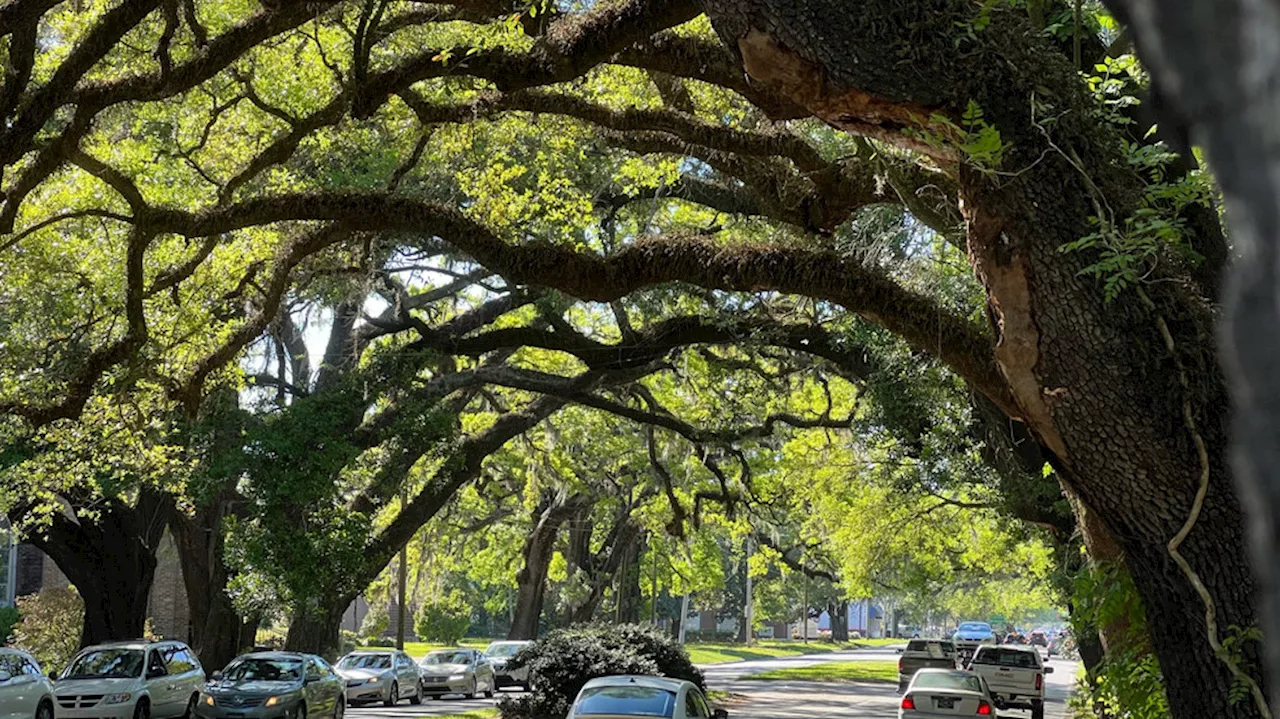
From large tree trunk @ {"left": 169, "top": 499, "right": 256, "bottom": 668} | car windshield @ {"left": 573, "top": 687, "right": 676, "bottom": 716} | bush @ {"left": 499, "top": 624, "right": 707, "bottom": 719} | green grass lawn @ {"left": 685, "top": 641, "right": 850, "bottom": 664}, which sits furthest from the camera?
green grass lawn @ {"left": 685, "top": 641, "right": 850, "bottom": 664}

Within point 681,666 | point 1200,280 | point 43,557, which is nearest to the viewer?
point 1200,280

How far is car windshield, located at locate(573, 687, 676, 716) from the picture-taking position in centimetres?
1459

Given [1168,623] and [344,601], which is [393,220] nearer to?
[1168,623]

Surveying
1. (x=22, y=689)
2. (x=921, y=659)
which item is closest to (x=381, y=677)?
(x=22, y=689)

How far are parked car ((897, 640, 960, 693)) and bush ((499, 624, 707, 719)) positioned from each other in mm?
13365

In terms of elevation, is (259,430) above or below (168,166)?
below

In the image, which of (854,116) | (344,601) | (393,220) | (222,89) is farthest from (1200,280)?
(344,601)

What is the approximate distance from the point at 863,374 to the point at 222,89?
1060 cm

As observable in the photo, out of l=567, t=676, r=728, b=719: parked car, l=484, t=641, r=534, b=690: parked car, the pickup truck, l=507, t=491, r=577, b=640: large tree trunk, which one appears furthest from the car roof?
l=507, t=491, r=577, b=640: large tree trunk

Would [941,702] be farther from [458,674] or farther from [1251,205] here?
[1251,205]

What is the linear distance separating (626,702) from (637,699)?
0.48ft

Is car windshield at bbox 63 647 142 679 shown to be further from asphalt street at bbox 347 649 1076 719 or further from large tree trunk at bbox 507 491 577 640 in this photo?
large tree trunk at bbox 507 491 577 640

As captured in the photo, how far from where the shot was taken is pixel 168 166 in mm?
20625

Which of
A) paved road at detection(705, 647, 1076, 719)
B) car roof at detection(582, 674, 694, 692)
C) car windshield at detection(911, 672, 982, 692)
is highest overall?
car roof at detection(582, 674, 694, 692)
